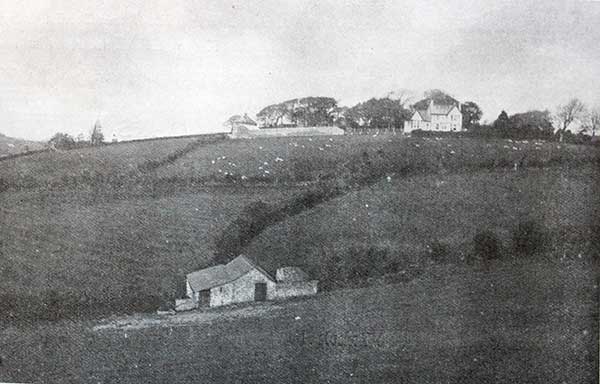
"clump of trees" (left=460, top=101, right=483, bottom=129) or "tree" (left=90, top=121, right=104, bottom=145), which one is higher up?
"clump of trees" (left=460, top=101, right=483, bottom=129)

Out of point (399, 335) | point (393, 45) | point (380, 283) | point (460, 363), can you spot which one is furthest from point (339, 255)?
point (393, 45)

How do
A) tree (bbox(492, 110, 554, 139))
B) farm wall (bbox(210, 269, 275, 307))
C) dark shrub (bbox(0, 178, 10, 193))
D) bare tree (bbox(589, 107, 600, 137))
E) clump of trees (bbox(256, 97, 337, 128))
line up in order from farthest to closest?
1. dark shrub (bbox(0, 178, 10, 193))
2. farm wall (bbox(210, 269, 275, 307))
3. clump of trees (bbox(256, 97, 337, 128))
4. tree (bbox(492, 110, 554, 139))
5. bare tree (bbox(589, 107, 600, 137))

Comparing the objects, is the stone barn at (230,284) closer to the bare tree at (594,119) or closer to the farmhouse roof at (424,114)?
the farmhouse roof at (424,114)

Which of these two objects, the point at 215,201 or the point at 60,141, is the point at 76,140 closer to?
the point at 60,141

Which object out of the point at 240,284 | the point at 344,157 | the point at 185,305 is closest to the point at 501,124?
the point at 344,157

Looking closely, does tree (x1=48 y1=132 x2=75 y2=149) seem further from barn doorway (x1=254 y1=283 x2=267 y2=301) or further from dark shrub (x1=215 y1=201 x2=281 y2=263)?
barn doorway (x1=254 y1=283 x2=267 y2=301)

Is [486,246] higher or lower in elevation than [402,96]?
lower

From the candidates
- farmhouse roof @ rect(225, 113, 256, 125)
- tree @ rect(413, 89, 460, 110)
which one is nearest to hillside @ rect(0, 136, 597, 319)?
farmhouse roof @ rect(225, 113, 256, 125)

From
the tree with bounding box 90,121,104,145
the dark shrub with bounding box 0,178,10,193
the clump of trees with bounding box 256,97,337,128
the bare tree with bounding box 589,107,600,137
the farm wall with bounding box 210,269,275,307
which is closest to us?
the bare tree with bounding box 589,107,600,137
